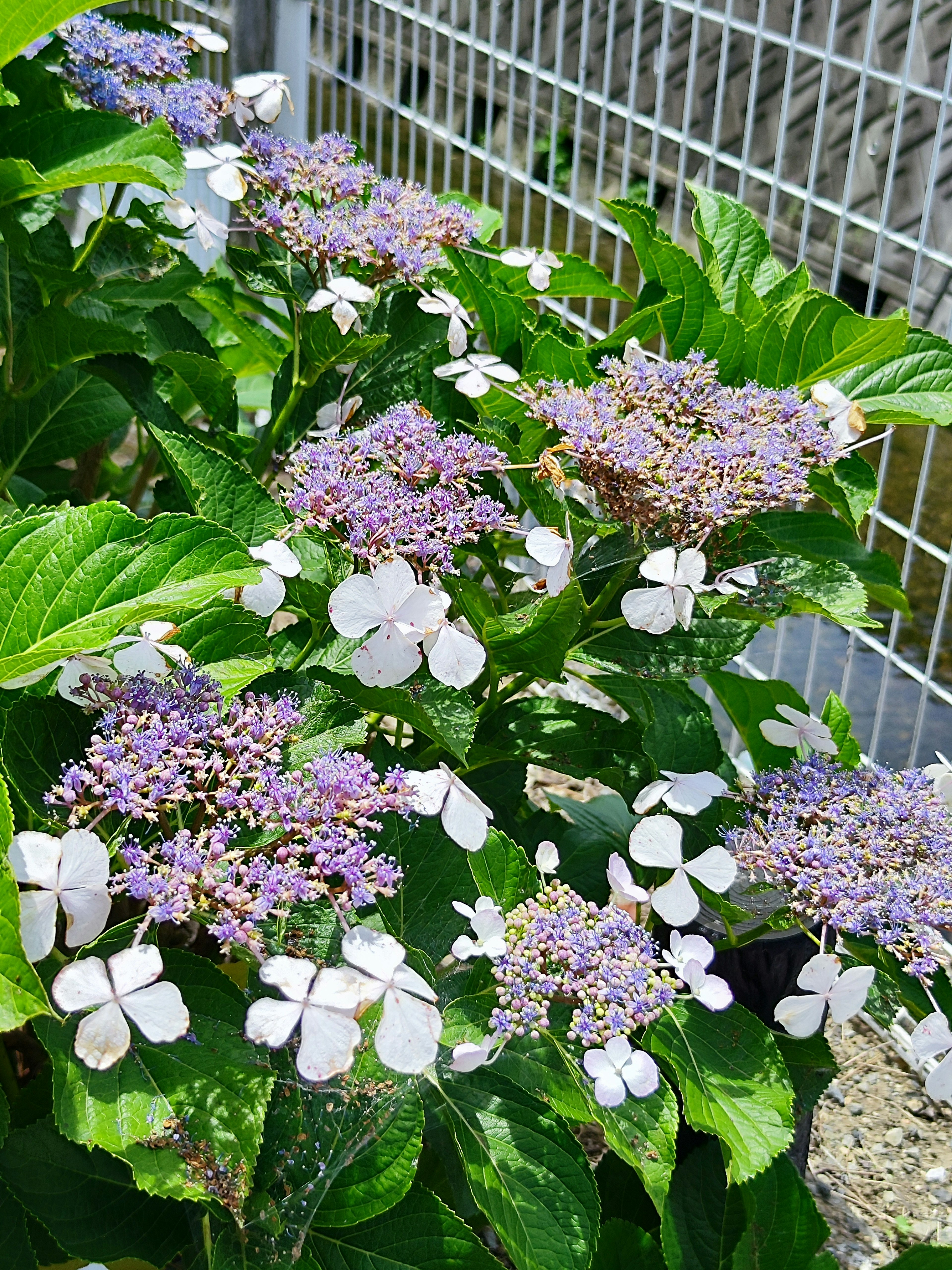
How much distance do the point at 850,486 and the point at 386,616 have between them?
2.12ft

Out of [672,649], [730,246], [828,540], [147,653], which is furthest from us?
[730,246]

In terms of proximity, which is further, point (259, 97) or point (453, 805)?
point (259, 97)

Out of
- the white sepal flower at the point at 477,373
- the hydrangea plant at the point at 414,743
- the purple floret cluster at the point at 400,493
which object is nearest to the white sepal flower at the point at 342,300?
the hydrangea plant at the point at 414,743

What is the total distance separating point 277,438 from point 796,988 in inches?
37.0

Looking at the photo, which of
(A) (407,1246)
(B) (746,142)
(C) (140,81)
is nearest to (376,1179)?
(A) (407,1246)

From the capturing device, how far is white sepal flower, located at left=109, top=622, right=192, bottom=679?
39.6 inches

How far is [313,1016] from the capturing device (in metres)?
0.80

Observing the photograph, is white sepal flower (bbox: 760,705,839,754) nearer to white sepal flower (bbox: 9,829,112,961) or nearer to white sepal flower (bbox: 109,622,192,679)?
white sepal flower (bbox: 109,622,192,679)

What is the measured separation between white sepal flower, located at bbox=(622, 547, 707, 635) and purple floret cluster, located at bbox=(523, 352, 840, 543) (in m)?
0.05

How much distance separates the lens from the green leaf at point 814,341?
133 cm

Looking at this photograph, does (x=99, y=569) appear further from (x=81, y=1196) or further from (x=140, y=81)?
(x=140, y=81)

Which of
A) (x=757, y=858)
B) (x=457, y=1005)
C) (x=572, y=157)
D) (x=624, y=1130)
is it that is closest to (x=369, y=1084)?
(x=457, y=1005)

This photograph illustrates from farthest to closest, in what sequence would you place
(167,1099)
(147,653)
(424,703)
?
(424,703), (147,653), (167,1099)

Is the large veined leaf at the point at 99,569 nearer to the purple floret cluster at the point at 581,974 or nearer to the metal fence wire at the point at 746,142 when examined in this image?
the purple floret cluster at the point at 581,974
